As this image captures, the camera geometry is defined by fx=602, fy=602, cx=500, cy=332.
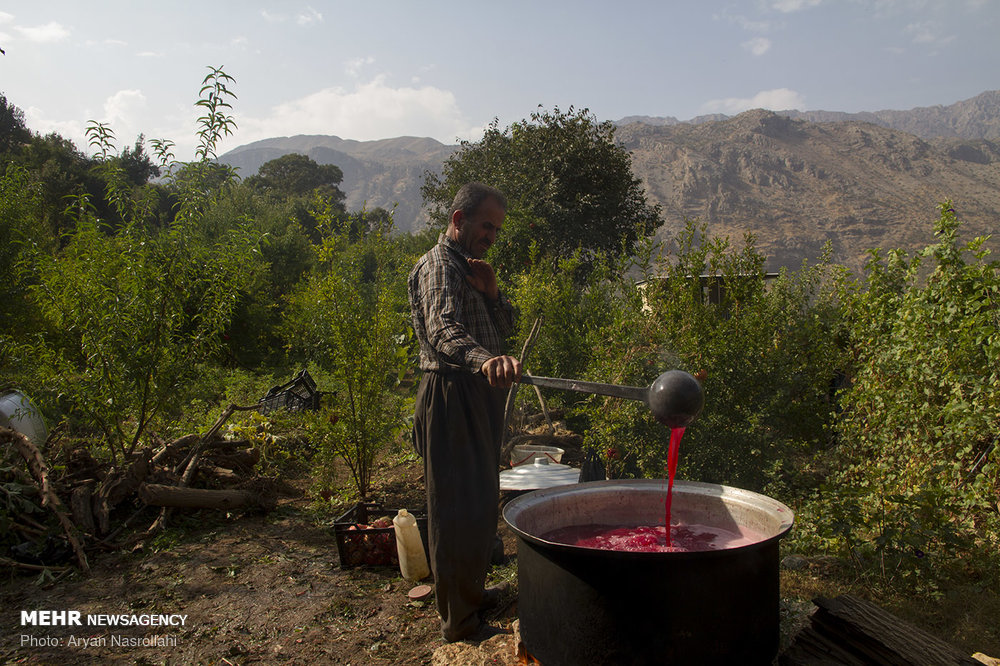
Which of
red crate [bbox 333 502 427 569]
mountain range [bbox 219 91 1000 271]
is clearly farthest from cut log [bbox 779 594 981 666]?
mountain range [bbox 219 91 1000 271]

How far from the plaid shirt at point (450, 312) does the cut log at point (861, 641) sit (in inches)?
65.9

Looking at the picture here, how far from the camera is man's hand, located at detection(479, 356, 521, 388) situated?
207cm

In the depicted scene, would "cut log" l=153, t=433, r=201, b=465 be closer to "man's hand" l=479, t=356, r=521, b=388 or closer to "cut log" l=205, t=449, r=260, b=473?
"cut log" l=205, t=449, r=260, b=473

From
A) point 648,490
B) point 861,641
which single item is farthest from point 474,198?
point 861,641

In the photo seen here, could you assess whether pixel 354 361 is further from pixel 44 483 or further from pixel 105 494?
pixel 44 483

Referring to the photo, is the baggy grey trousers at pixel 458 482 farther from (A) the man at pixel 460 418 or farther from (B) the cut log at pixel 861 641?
(B) the cut log at pixel 861 641

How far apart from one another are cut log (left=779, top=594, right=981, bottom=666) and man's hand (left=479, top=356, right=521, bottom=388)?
1.51m

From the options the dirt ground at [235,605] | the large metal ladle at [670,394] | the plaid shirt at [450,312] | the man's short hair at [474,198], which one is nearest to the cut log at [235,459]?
the dirt ground at [235,605]

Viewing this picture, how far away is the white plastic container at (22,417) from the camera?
516 cm

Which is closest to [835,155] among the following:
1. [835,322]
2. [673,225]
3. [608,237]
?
[673,225]

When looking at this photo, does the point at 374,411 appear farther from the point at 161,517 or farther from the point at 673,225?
the point at 673,225

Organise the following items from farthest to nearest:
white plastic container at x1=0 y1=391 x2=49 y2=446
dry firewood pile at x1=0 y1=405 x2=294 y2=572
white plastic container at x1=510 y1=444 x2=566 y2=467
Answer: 1. white plastic container at x1=510 y1=444 x2=566 y2=467
2. white plastic container at x1=0 y1=391 x2=49 y2=446
3. dry firewood pile at x1=0 y1=405 x2=294 y2=572

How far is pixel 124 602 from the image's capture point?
11.2 ft

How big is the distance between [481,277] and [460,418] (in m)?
0.66
